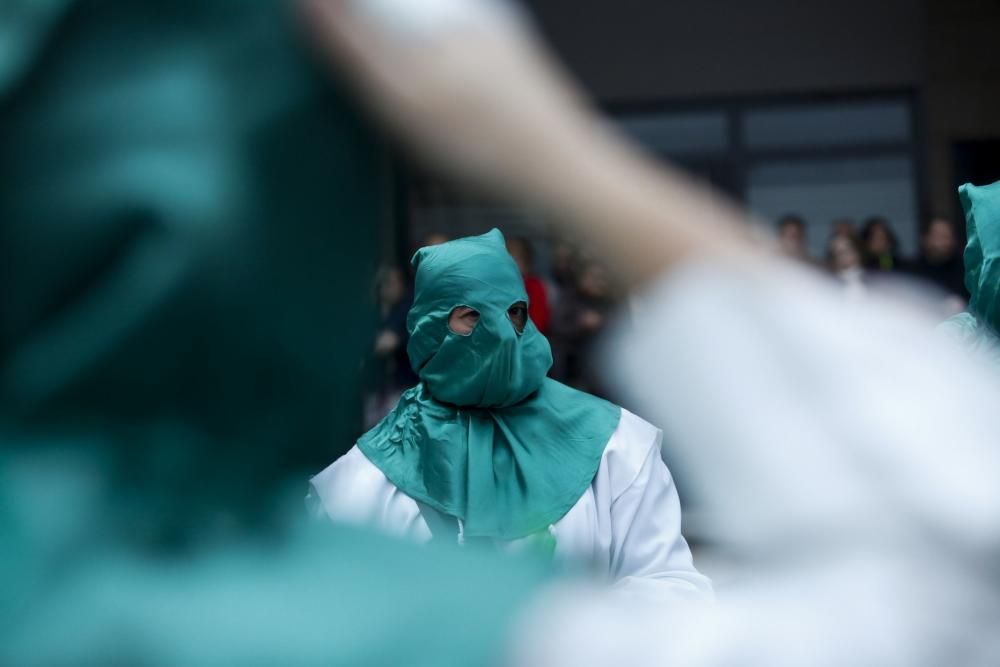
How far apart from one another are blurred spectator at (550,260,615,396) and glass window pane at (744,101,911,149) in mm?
3628

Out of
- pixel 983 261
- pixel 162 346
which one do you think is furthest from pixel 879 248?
pixel 162 346

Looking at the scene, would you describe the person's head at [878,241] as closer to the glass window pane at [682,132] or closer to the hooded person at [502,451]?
the glass window pane at [682,132]

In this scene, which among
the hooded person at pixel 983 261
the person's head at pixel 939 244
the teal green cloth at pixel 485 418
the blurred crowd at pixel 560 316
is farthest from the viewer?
the person's head at pixel 939 244

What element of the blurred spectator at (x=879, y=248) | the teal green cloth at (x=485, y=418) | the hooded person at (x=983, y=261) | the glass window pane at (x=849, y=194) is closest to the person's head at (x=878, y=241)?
the blurred spectator at (x=879, y=248)

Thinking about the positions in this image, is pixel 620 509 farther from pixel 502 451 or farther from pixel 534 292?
pixel 534 292

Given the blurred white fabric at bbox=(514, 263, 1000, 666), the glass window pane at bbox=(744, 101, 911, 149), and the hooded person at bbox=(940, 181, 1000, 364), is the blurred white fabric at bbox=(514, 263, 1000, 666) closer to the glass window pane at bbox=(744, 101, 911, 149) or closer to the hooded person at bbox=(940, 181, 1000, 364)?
the hooded person at bbox=(940, 181, 1000, 364)

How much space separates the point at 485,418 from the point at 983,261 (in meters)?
1.28

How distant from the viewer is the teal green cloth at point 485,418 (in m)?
2.87

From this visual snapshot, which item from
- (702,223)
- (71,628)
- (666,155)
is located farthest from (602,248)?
(666,155)

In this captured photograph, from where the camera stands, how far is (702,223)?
0.85 m

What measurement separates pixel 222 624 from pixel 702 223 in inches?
15.5

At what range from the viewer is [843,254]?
6.07m

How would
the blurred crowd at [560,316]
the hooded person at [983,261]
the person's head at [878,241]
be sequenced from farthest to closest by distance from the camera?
1. the person's head at [878,241]
2. the blurred crowd at [560,316]
3. the hooded person at [983,261]

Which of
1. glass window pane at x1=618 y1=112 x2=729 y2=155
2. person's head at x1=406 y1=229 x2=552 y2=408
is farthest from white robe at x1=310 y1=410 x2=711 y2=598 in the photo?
glass window pane at x1=618 y1=112 x2=729 y2=155
